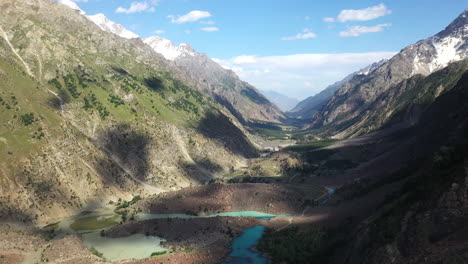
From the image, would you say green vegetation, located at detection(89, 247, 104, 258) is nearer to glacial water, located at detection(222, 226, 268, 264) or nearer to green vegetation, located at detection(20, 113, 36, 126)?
glacial water, located at detection(222, 226, 268, 264)

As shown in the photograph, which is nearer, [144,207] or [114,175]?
[144,207]

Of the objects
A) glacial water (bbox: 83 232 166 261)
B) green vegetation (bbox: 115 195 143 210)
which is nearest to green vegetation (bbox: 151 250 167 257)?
glacial water (bbox: 83 232 166 261)

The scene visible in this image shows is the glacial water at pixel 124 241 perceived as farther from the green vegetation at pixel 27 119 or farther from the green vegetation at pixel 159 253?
the green vegetation at pixel 27 119

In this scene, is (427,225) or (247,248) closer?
(427,225)

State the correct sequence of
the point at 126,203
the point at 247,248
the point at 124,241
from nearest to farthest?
1. the point at 247,248
2. the point at 124,241
3. the point at 126,203

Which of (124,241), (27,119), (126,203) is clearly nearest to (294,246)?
(124,241)

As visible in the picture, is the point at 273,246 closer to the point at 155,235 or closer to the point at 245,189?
the point at 155,235

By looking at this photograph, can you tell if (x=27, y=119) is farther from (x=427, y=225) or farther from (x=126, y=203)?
(x=427, y=225)

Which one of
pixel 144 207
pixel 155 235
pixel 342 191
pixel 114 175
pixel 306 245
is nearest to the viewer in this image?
pixel 306 245

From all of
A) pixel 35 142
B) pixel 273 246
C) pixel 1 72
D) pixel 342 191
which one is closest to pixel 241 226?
pixel 273 246
